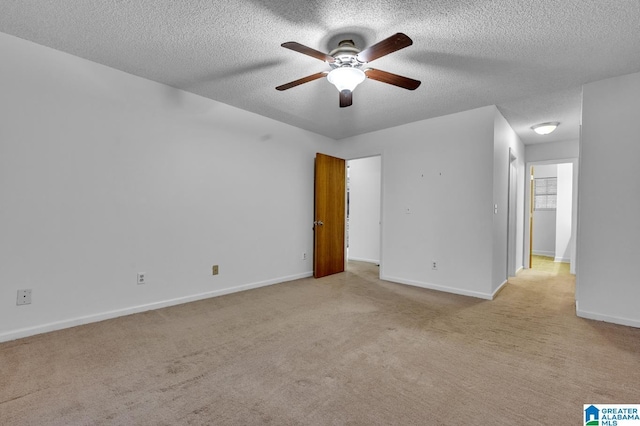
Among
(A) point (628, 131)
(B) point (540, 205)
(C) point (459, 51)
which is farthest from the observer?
(B) point (540, 205)

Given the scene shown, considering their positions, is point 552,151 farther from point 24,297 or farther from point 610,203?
point 24,297

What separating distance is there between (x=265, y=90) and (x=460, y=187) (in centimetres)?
278

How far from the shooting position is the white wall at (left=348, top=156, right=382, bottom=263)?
612cm

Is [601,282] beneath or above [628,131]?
beneath

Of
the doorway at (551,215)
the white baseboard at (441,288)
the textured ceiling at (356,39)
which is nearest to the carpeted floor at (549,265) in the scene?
the doorway at (551,215)

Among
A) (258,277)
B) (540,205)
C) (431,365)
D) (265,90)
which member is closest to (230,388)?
(431,365)

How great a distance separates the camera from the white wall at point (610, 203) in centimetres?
271

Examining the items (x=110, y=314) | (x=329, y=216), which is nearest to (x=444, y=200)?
(x=329, y=216)

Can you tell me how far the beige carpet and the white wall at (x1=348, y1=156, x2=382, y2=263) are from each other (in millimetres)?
3118

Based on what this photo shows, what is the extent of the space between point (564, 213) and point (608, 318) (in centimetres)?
455

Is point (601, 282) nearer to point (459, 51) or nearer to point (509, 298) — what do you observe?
point (509, 298)

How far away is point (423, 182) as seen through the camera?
13.5 feet

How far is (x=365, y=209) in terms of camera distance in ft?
20.7

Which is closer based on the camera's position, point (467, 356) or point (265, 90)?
point (467, 356)
